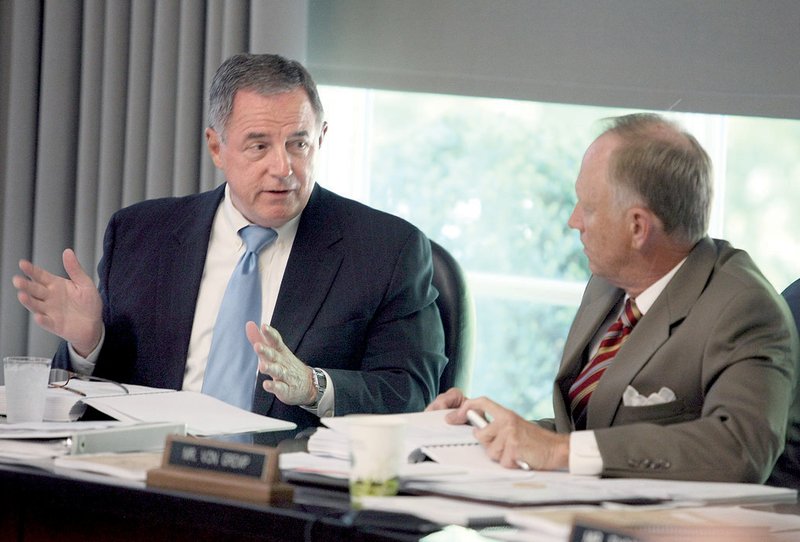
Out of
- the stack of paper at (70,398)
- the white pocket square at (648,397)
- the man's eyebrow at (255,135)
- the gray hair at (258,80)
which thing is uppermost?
the gray hair at (258,80)

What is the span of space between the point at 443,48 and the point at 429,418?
6.05 ft

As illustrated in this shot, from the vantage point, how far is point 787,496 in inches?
54.7

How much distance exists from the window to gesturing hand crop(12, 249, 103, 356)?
1.34 meters

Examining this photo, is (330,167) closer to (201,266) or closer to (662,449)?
(201,266)

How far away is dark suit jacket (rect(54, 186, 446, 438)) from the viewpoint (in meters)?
2.33

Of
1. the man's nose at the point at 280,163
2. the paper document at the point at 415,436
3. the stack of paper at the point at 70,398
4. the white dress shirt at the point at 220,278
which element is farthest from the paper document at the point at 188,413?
the man's nose at the point at 280,163

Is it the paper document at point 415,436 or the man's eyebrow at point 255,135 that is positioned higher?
the man's eyebrow at point 255,135

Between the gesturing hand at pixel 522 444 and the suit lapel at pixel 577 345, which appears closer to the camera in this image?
the gesturing hand at pixel 522 444

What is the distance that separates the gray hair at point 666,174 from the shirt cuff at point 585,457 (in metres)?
0.50

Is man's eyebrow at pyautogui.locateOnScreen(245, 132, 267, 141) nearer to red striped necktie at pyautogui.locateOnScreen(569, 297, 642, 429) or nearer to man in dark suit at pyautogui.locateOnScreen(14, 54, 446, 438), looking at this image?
man in dark suit at pyautogui.locateOnScreen(14, 54, 446, 438)

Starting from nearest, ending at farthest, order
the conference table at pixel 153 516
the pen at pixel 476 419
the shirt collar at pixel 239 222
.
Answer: the conference table at pixel 153 516, the pen at pixel 476 419, the shirt collar at pixel 239 222

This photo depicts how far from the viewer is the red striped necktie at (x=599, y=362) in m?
1.94

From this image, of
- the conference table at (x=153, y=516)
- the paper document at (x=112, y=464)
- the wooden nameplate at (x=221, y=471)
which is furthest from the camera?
the paper document at (x=112, y=464)

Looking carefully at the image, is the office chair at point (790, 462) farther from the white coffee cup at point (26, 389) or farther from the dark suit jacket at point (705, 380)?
the white coffee cup at point (26, 389)
